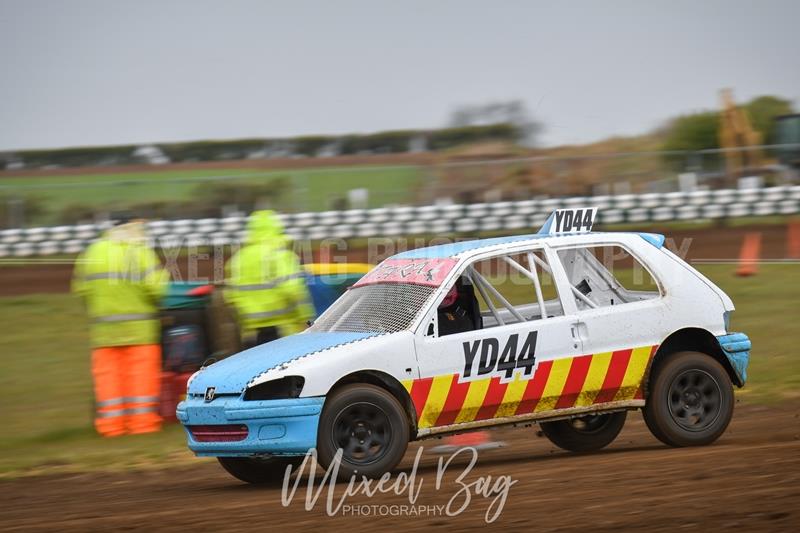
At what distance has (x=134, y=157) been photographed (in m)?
43.2

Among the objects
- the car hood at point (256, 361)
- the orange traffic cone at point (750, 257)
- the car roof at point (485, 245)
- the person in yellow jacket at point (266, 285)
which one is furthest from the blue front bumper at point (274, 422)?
the orange traffic cone at point (750, 257)

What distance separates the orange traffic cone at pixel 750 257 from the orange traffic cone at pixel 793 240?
56cm

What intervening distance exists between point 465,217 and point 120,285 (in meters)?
14.2

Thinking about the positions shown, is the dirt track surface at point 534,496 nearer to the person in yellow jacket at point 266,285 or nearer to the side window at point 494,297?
the side window at point 494,297

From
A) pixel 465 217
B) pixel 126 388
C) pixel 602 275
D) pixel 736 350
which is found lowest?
pixel 126 388

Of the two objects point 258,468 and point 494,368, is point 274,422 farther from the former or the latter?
point 494,368

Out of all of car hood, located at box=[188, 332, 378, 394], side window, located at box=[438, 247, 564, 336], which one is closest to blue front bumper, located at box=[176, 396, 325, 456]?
car hood, located at box=[188, 332, 378, 394]

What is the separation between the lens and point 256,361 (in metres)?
7.37

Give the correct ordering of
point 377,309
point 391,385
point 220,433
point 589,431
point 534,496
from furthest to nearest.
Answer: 1. point 589,431
2. point 377,309
3. point 391,385
4. point 220,433
5. point 534,496

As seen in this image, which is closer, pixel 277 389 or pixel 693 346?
pixel 277 389

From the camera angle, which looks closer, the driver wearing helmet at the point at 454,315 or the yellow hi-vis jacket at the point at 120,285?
the driver wearing helmet at the point at 454,315

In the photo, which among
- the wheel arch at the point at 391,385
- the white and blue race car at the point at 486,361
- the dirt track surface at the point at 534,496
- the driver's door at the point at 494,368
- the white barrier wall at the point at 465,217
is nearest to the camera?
the dirt track surface at the point at 534,496

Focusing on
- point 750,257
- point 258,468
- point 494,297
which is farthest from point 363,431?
point 750,257

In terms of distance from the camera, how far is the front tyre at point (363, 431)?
708 centimetres
